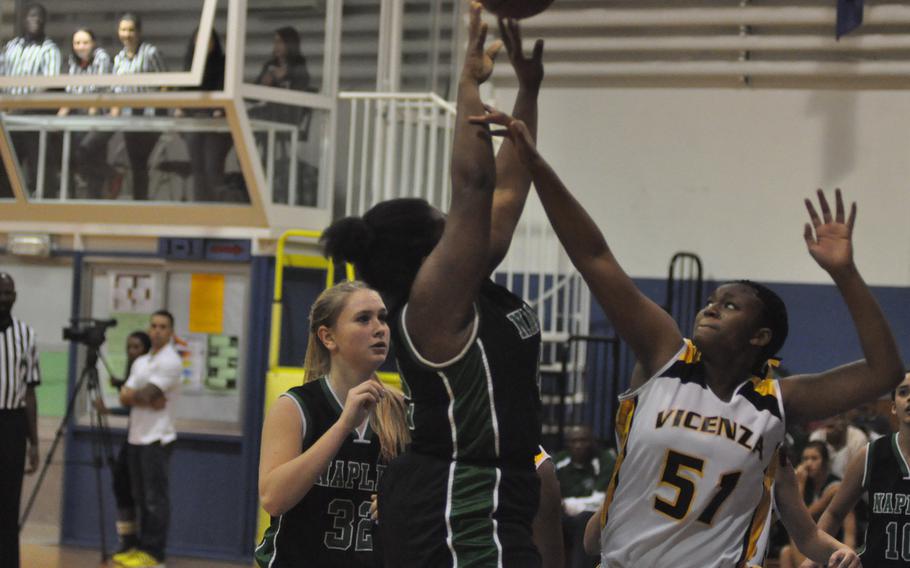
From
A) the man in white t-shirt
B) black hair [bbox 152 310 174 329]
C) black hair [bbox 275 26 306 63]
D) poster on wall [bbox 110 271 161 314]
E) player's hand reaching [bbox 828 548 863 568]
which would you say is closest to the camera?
player's hand reaching [bbox 828 548 863 568]

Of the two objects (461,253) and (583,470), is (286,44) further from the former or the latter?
(461,253)

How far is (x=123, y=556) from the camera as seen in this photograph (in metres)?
8.91

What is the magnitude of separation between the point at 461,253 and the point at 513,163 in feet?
1.74

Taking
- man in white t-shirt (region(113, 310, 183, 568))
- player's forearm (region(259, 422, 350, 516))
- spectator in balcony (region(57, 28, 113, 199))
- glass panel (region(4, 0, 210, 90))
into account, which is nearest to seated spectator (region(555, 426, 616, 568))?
man in white t-shirt (region(113, 310, 183, 568))

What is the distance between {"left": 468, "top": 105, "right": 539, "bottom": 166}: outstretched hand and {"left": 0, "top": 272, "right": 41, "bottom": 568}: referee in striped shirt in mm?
5134

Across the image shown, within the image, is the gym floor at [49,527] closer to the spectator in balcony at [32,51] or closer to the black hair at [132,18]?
the spectator in balcony at [32,51]

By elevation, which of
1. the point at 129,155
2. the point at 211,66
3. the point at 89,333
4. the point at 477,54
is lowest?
the point at 89,333

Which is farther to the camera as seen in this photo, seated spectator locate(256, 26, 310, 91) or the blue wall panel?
the blue wall panel

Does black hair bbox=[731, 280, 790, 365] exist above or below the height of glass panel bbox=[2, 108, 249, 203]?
below

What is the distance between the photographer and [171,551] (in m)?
9.66

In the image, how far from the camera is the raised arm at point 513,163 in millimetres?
3006

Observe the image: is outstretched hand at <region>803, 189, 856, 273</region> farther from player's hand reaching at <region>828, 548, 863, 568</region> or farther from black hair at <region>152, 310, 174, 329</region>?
black hair at <region>152, 310, 174, 329</region>

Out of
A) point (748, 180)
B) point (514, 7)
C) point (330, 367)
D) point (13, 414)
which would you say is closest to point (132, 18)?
point (13, 414)

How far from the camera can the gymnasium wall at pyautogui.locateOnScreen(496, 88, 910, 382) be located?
9.64m
